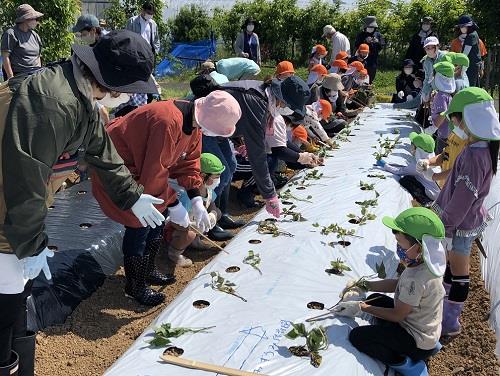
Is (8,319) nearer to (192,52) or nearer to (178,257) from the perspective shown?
(178,257)

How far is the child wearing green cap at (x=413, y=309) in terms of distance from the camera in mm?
2719

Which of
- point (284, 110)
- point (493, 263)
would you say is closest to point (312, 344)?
point (493, 263)

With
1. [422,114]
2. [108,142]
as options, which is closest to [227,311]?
[108,142]

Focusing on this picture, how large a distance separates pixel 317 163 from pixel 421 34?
659 cm

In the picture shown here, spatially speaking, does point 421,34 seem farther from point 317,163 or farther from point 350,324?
point 350,324

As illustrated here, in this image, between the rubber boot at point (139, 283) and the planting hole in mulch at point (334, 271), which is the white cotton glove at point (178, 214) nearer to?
the rubber boot at point (139, 283)

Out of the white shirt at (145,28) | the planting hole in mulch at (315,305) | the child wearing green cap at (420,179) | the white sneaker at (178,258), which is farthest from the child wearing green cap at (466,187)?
the white shirt at (145,28)

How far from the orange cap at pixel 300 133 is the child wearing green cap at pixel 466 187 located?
113 inches

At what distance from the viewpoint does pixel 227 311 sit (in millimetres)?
3043

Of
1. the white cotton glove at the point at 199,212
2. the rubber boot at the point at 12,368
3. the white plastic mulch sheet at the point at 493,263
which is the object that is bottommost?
the white plastic mulch sheet at the point at 493,263

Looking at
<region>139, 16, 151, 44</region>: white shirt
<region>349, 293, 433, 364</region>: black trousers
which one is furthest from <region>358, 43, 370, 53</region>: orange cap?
<region>349, 293, 433, 364</region>: black trousers

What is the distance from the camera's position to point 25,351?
94.7 inches

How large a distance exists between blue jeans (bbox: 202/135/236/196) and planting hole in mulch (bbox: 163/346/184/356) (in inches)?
82.8

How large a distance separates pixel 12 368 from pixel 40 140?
0.96 metres
